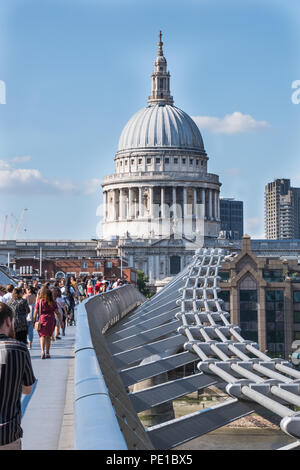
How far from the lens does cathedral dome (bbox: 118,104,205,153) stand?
188125mm

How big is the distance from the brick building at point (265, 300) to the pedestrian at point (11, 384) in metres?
76.4

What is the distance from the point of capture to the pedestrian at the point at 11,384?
27.1 ft

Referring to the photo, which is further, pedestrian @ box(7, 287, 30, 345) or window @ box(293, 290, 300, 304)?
window @ box(293, 290, 300, 304)

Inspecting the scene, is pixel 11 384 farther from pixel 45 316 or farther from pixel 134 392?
pixel 45 316

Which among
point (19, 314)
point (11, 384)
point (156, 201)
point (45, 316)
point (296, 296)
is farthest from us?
point (156, 201)

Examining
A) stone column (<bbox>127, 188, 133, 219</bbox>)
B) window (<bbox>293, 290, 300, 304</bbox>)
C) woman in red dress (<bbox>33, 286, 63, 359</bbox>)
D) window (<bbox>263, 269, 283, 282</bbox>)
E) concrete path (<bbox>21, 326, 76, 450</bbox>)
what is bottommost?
concrete path (<bbox>21, 326, 76, 450</bbox>)

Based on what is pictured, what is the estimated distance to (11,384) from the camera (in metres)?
8.41

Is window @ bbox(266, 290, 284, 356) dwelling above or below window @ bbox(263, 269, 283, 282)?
below

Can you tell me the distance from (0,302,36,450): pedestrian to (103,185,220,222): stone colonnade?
564 ft

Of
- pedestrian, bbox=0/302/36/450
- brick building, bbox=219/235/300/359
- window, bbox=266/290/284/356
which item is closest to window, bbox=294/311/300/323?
brick building, bbox=219/235/300/359

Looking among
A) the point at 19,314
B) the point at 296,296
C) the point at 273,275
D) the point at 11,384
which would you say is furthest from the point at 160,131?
the point at 11,384

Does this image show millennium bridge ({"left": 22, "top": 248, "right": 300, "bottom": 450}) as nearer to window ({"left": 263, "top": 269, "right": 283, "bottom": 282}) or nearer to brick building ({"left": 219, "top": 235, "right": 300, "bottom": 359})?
brick building ({"left": 219, "top": 235, "right": 300, "bottom": 359})

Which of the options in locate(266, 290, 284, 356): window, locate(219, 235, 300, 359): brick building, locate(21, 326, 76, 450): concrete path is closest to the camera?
locate(21, 326, 76, 450): concrete path

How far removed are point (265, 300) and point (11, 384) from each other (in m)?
86.1
